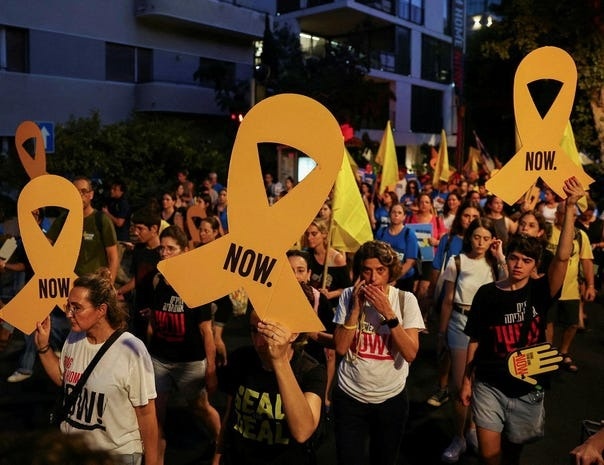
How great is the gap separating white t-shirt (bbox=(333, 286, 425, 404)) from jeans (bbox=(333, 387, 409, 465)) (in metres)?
0.05

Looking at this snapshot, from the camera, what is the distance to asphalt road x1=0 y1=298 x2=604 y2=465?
456 centimetres

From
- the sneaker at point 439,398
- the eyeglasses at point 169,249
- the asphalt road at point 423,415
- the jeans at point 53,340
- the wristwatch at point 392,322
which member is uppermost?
the eyeglasses at point 169,249

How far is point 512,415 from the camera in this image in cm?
349

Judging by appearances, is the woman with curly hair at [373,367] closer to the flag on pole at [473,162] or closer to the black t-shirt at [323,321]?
the black t-shirt at [323,321]

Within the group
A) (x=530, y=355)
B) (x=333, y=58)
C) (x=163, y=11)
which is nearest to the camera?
(x=530, y=355)

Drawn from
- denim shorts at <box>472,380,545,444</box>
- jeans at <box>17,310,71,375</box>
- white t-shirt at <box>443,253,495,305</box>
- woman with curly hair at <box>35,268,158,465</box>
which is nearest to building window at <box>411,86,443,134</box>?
A: jeans at <box>17,310,71,375</box>

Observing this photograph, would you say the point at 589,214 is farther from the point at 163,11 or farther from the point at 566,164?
the point at 163,11

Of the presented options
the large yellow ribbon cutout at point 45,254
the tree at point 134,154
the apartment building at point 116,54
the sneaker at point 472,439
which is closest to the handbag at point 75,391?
the large yellow ribbon cutout at point 45,254

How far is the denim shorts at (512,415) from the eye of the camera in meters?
3.47

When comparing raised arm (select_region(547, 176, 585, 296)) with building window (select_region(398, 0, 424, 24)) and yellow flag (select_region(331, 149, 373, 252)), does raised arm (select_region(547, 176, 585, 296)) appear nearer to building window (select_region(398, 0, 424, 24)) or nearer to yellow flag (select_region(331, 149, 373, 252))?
yellow flag (select_region(331, 149, 373, 252))

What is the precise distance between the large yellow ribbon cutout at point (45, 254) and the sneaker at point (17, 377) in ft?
9.58

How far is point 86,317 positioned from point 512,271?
228 centimetres

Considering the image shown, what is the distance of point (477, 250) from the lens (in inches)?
181

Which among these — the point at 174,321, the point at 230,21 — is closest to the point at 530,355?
the point at 174,321
